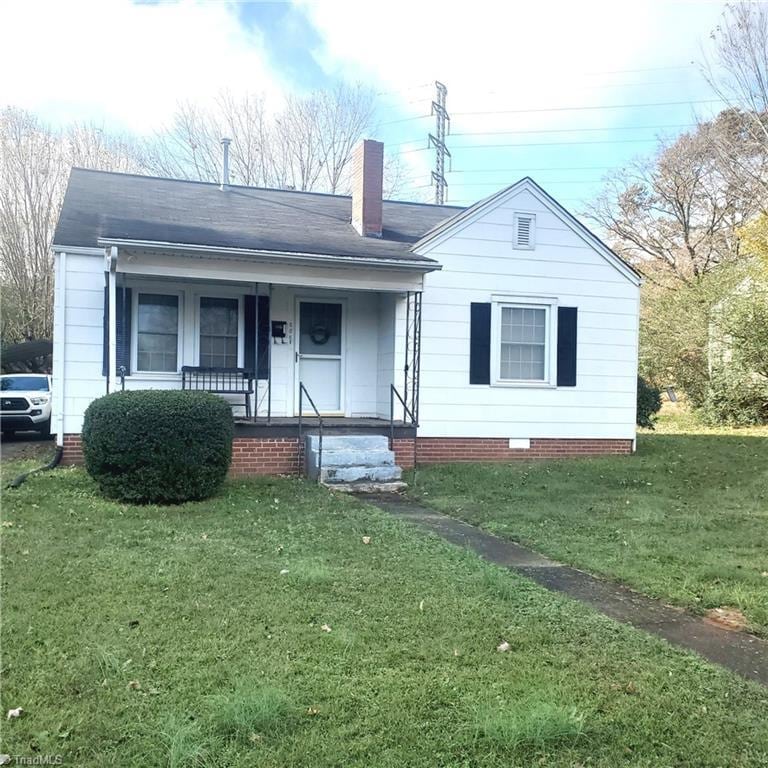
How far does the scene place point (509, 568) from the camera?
495 centimetres

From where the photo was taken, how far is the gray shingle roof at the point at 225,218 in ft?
30.3

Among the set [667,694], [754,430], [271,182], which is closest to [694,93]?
[754,430]

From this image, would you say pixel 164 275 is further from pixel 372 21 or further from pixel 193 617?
pixel 193 617

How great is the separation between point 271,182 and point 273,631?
26.3 m

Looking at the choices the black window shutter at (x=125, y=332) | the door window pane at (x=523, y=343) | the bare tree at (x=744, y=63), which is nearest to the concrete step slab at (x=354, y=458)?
the door window pane at (x=523, y=343)

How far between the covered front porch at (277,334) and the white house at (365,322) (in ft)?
0.08

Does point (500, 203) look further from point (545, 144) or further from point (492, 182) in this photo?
point (492, 182)

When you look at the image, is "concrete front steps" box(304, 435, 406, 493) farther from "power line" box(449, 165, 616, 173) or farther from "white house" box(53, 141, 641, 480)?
"power line" box(449, 165, 616, 173)

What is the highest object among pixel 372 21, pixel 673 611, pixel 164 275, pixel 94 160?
pixel 94 160

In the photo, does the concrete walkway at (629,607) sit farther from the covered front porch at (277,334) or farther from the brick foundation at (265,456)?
the covered front porch at (277,334)

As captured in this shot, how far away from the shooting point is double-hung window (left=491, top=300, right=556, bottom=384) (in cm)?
1097

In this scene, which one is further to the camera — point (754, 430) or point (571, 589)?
point (754, 430)

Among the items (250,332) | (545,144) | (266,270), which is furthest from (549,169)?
(266,270)

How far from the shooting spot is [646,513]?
6.88m
